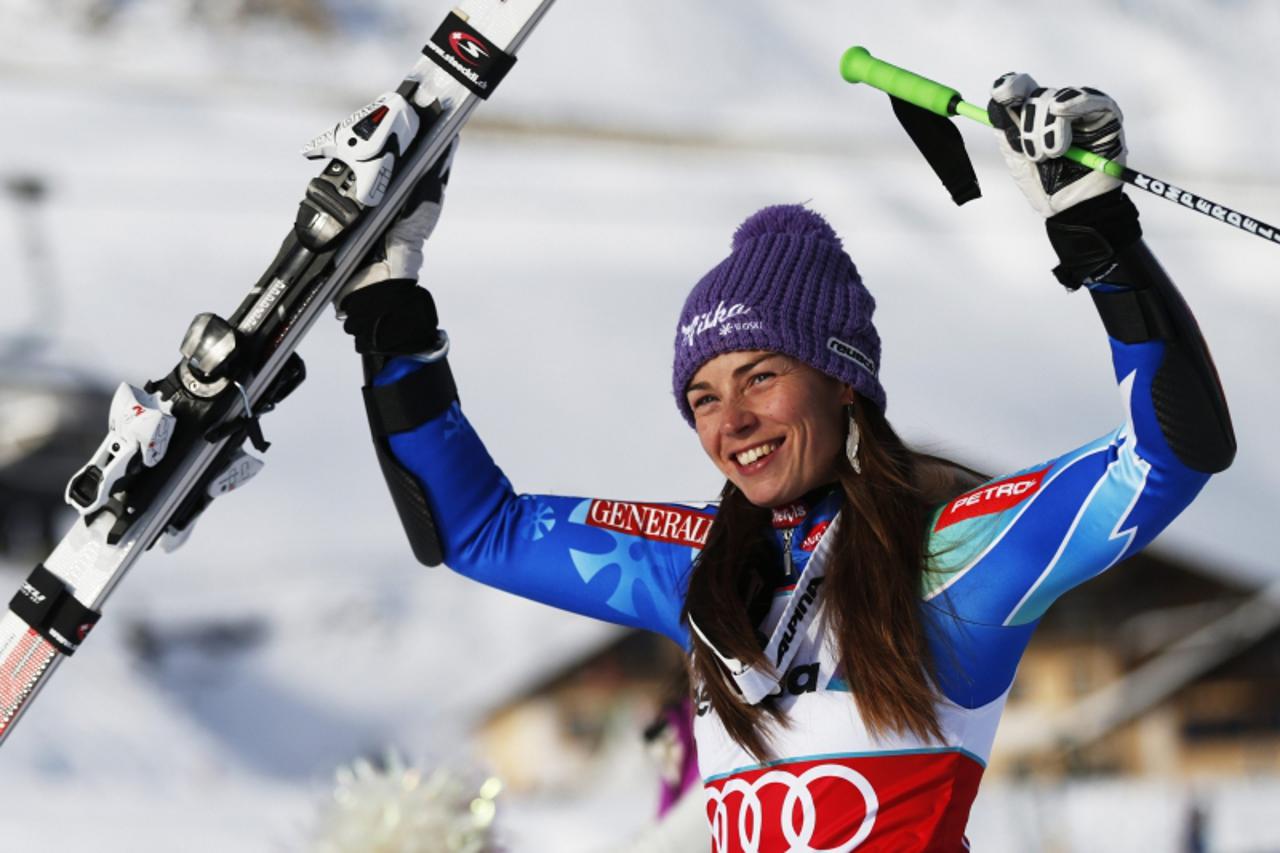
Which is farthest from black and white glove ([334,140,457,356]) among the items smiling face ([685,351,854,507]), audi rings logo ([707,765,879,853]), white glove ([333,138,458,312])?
audi rings logo ([707,765,879,853])

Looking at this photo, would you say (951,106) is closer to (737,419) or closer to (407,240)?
(737,419)

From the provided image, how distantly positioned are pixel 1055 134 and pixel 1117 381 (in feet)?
0.93

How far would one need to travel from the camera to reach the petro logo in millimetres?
2395

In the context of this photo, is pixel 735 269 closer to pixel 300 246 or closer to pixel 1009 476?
pixel 1009 476

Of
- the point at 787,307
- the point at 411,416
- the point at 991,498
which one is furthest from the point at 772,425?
the point at 411,416

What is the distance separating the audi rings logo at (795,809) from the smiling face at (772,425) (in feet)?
1.18

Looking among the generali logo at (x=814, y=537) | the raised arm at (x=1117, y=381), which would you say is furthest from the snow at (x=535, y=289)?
the raised arm at (x=1117, y=381)

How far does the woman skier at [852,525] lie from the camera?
178 centimetres

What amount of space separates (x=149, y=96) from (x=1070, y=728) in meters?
12.4

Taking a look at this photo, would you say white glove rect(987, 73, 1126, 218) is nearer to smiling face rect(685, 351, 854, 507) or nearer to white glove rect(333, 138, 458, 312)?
smiling face rect(685, 351, 854, 507)

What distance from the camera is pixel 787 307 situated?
6.93 feet

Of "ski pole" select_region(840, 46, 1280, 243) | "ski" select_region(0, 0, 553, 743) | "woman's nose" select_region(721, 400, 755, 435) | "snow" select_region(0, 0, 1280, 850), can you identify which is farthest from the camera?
"snow" select_region(0, 0, 1280, 850)

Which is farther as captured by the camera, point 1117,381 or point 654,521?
point 654,521

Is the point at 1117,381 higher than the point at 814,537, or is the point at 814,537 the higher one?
the point at 1117,381
